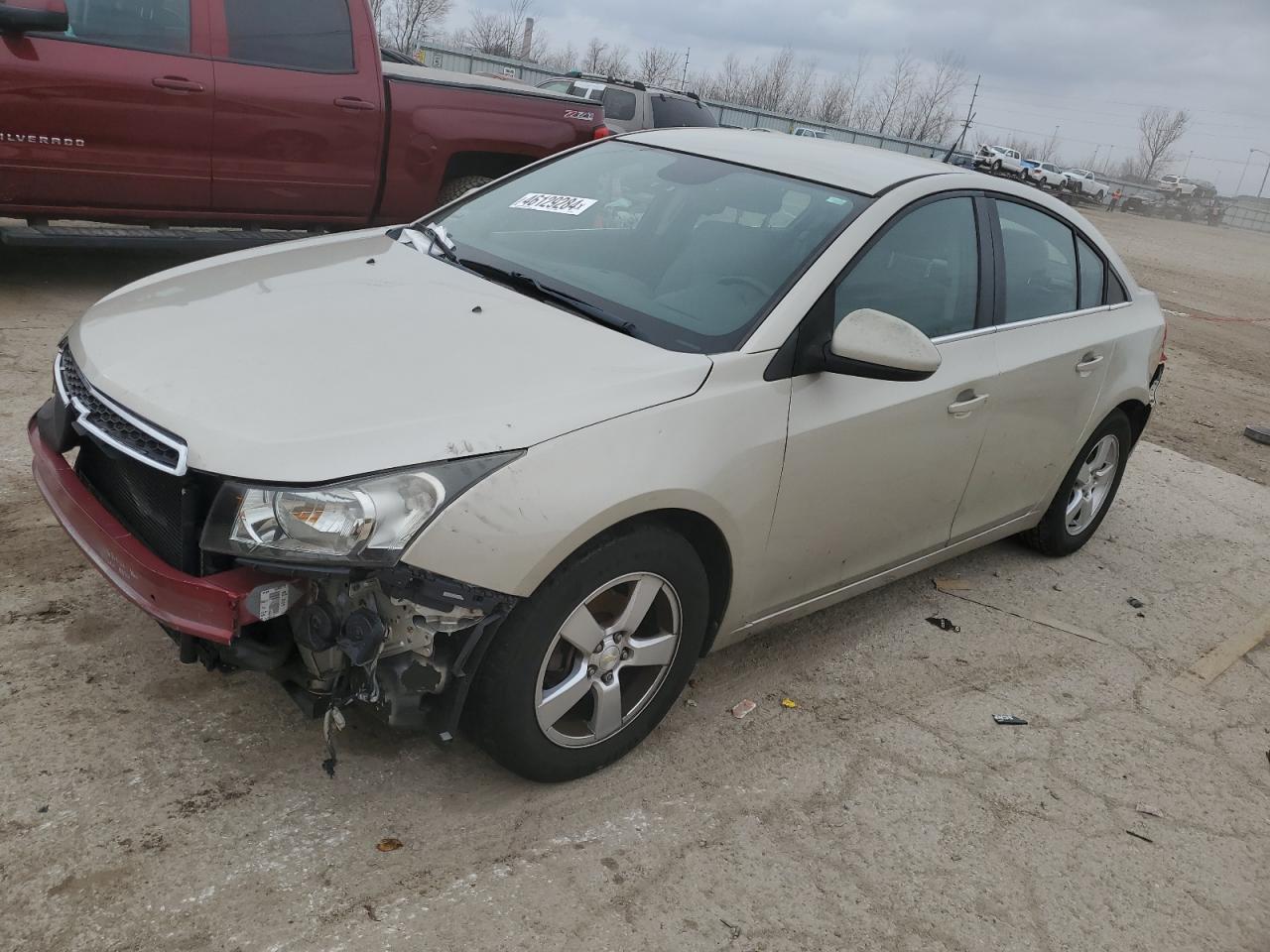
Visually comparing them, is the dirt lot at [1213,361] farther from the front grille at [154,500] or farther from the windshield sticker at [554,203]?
the front grille at [154,500]

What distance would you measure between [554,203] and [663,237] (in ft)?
1.86

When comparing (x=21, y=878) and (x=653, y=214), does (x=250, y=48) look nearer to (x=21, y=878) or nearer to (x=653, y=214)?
(x=653, y=214)

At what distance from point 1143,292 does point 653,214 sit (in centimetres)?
283

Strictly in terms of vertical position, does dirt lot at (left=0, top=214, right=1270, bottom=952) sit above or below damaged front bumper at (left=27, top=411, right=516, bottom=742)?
below

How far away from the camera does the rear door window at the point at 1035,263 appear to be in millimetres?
4199

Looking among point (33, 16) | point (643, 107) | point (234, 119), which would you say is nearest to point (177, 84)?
point (234, 119)

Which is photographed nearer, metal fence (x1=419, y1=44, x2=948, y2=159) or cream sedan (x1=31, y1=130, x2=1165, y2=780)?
cream sedan (x1=31, y1=130, x2=1165, y2=780)

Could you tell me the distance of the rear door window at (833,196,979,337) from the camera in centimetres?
352

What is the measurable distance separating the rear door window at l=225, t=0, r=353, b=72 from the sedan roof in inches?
141

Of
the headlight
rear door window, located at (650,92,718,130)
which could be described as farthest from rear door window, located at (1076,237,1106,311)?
rear door window, located at (650,92,718,130)

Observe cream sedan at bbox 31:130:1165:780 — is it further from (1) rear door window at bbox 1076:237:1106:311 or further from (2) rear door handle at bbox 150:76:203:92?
(2) rear door handle at bbox 150:76:203:92

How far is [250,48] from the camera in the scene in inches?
268

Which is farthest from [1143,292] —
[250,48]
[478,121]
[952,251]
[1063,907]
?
[250,48]

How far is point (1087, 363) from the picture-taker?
455cm
